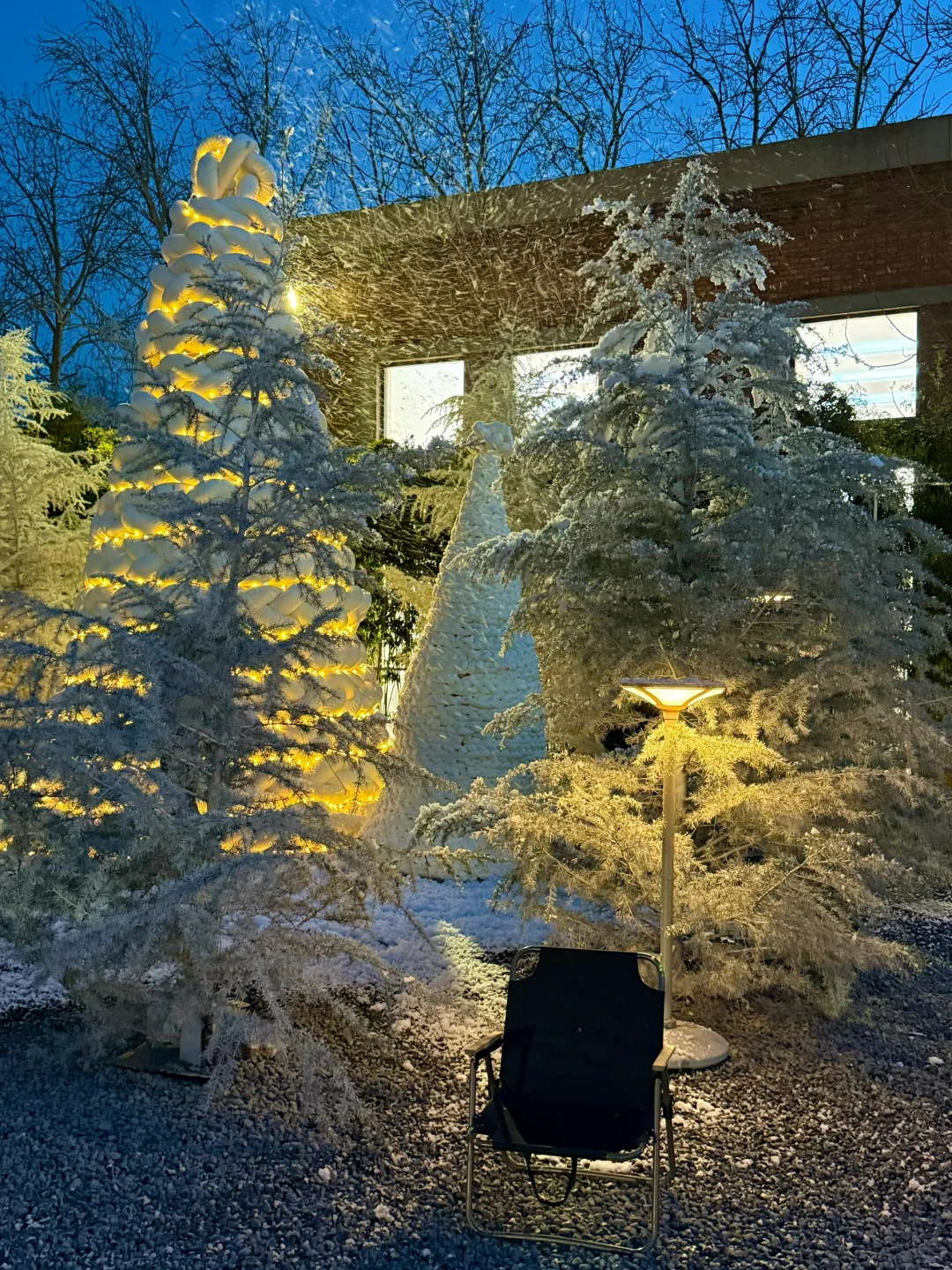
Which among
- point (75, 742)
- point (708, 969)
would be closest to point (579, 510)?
point (708, 969)

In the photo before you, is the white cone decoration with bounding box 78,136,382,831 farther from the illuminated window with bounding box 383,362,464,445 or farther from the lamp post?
the illuminated window with bounding box 383,362,464,445

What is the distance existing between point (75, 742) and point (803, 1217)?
2749 millimetres

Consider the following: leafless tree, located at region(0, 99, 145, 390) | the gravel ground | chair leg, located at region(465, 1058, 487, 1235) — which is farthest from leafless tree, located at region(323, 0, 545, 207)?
chair leg, located at region(465, 1058, 487, 1235)

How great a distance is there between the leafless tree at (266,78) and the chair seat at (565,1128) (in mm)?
16550

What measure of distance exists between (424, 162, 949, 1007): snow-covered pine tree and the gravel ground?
0.70 m

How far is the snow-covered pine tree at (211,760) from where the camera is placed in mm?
3865

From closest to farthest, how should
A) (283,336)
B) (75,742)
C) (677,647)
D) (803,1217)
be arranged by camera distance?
1. (803,1217)
2. (75,742)
3. (283,336)
4. (677,647)

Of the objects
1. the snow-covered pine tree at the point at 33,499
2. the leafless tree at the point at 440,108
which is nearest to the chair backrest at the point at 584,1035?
the snow-covered pine tree at the point at 33,499

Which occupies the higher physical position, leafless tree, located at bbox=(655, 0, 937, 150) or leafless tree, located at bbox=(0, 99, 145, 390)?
leafless tree, located at bbox=(655, 0, 937, 150)

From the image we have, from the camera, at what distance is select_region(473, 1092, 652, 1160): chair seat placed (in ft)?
10.8

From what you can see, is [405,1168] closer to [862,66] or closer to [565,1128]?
[565,1128]

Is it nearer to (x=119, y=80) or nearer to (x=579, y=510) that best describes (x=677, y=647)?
(x=579, y=510)

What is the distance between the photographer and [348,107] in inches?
731

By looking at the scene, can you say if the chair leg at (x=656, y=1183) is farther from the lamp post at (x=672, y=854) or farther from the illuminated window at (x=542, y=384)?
the illuminated window at (x=542, y=384)
